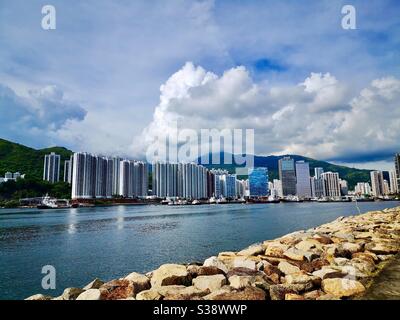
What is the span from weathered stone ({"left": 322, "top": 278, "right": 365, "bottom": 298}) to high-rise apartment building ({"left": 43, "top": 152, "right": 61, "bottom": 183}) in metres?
161

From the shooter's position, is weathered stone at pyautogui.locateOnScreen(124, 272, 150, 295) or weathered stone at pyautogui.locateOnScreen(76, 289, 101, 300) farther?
weathered stone at pyautogui.locateOnScreen(124, 272, 150, 295)

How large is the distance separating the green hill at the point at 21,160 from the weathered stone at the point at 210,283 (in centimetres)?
14620

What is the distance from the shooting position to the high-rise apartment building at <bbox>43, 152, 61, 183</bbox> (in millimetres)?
150375

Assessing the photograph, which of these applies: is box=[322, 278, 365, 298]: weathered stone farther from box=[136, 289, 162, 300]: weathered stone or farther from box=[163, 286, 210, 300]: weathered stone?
box=[136, 289, 162, 300]: weathered stone

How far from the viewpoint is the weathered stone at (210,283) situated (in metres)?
6.78

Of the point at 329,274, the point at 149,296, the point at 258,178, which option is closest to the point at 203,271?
the point at 149,296

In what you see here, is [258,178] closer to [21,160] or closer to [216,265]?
[216,265]

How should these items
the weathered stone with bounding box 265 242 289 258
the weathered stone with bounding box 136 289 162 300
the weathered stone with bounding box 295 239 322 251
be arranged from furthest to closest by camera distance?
A: the weathered stone with bounding box 295 239 322 251 < the weathered stone with bounding box 265 242 289 258 < the weathered stone with bounding box 136 289 162 300

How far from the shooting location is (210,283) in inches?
272

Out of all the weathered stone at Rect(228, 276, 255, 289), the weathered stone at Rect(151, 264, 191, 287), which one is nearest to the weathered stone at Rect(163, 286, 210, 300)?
the weathered stone at Rect(228, 276, 255, 289)

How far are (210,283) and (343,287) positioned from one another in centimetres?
274

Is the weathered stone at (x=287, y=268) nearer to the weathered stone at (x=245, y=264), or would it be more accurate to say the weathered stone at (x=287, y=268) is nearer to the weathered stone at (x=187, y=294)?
the weathered stone at (x=245, y=264)

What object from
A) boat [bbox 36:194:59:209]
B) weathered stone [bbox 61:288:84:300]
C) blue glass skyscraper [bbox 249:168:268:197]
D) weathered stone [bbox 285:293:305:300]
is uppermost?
blue glass skyscraper [bbox 249:168:268:197]
